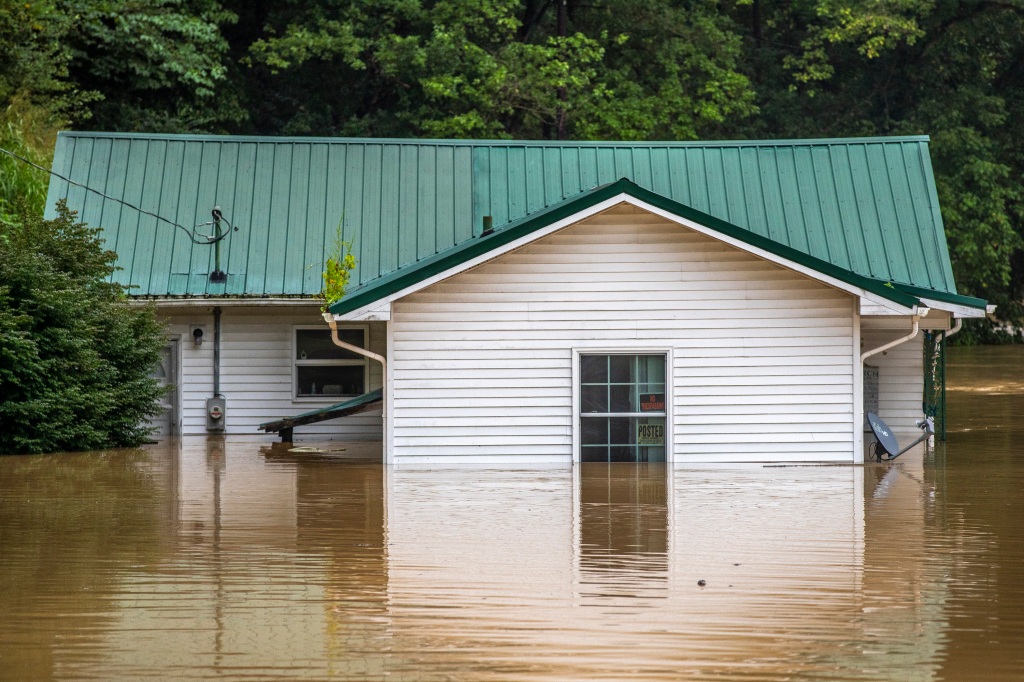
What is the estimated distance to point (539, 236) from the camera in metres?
17.8

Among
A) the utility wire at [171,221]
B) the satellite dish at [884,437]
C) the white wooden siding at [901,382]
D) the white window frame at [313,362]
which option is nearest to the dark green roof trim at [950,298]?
the white wooden siding at [901,382]

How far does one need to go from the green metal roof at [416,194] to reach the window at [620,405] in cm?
538

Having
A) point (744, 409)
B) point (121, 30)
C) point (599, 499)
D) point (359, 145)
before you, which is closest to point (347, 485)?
point (599, 499)

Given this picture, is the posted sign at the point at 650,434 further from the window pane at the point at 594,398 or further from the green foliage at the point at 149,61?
the green foliage at the point at 149,61

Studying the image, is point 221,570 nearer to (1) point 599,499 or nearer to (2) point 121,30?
(1) point 599,499

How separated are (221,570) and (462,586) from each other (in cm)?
193

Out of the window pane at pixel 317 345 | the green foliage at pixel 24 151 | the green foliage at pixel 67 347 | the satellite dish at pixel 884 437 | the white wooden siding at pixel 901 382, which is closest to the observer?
the satellite dish at pixel 884 437

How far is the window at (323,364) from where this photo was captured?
2339cm

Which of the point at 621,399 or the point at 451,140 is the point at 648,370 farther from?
the point at 451,140

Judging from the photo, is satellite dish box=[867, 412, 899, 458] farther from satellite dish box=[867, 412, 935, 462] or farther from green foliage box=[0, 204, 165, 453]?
green foliage box=[0, 204, 165, 453]

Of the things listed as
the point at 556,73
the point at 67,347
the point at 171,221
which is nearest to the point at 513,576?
the point at 67,347

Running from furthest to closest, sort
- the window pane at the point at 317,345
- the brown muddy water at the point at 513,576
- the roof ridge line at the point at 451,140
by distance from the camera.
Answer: the roof ridge line at the point at 451,140 < the window pane at the point at 317,345 < the brown muddy water at the point at 513,576

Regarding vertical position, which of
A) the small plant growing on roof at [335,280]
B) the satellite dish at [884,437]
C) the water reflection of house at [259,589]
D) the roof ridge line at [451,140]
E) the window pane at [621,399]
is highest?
the roof ridge line at [451,140]

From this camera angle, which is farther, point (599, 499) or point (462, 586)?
point (599, 499)
